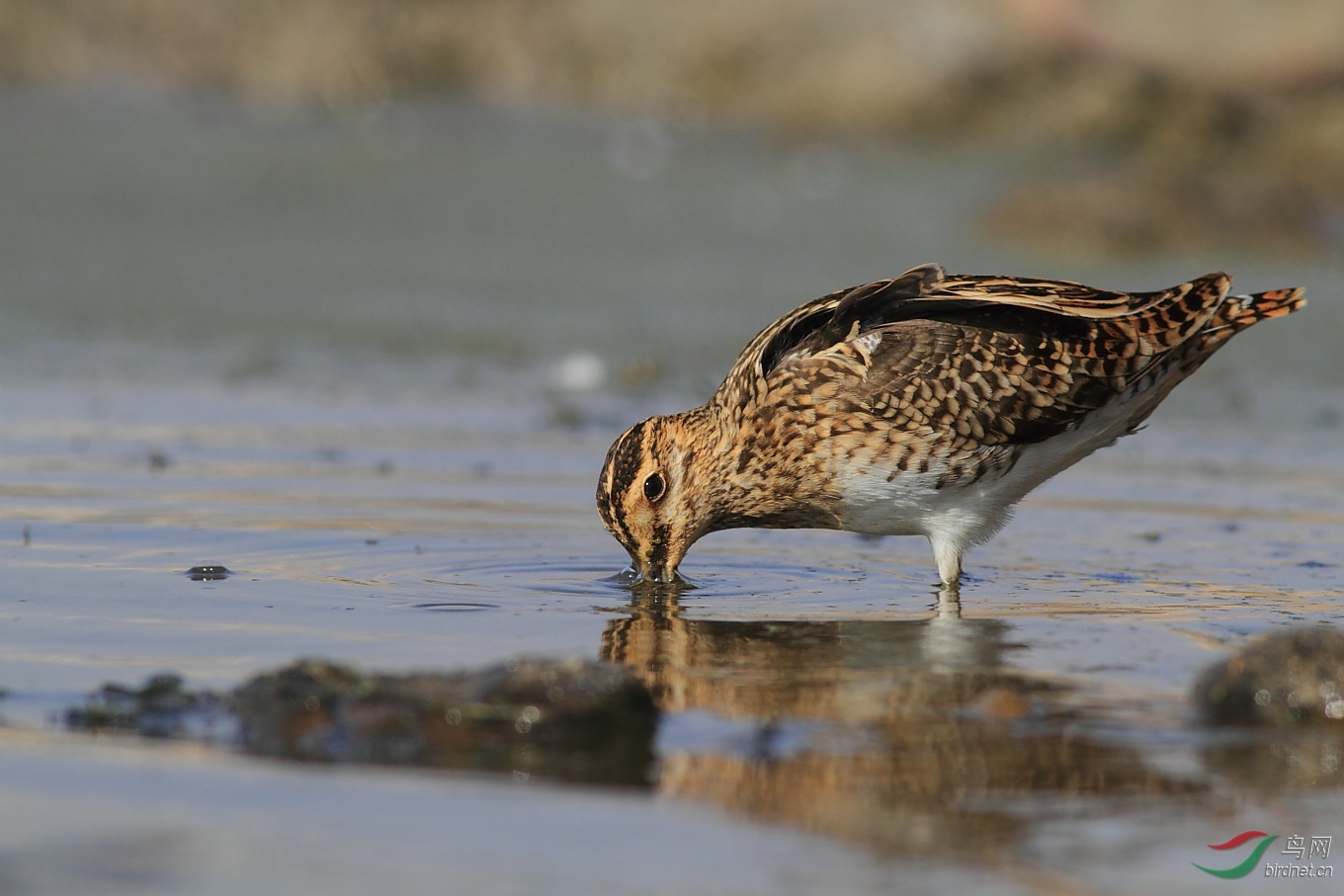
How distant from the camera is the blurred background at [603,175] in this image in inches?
579

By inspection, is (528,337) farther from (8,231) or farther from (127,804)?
(127,804)

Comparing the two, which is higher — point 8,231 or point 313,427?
point 8,231

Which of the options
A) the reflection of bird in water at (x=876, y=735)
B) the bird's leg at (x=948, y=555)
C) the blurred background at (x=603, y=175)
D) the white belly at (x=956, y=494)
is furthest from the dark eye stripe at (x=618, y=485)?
the blurred background at (x=603, y=175)

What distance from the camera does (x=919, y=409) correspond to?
25.3 feet

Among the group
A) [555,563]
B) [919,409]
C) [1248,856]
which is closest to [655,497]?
[555,563]

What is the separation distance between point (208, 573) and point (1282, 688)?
4057 mm

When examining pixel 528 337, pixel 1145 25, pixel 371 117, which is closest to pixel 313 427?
pixel 528 337

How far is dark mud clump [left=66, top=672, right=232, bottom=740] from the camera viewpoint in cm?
517

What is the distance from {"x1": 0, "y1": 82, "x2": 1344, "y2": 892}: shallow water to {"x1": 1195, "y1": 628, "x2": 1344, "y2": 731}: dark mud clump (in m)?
0.16

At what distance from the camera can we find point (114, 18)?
87.4 ft

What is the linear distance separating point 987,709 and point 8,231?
14058 millimetres

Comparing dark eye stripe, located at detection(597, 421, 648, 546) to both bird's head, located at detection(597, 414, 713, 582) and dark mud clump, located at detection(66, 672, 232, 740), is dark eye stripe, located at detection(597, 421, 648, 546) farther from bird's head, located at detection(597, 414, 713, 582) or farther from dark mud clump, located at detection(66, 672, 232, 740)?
dark mud clump, located at detection(66, 672, 232, 740)

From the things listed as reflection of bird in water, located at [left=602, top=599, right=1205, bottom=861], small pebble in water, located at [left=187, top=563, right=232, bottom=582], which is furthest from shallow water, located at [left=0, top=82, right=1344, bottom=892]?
small pebble in water, located at [left=187, top=563, right=232, bottom=582]

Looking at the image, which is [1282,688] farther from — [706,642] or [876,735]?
[706,642]
